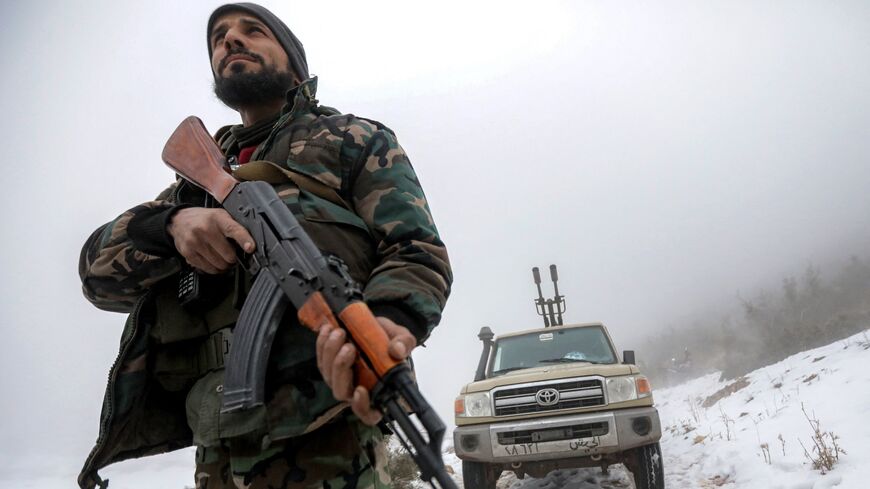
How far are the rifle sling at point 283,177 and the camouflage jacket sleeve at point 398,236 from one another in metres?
0.08

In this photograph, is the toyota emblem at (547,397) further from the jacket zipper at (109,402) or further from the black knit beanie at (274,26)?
the jacket zipper at (109,402)

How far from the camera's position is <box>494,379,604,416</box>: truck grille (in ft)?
15.1

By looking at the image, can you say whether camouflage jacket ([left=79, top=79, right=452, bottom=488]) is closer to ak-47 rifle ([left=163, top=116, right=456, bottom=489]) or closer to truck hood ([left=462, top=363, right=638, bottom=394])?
ak-47 rifle ([left=163, top=116, right=456, bottom=489])

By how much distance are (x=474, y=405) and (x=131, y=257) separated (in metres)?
3.82

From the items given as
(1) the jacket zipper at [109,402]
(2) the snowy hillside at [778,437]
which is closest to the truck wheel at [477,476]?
(2) the snowy hillside at [778,437]

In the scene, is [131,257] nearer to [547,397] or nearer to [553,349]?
[547,397]

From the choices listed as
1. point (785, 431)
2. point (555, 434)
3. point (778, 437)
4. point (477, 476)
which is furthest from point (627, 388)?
point (785, 431)

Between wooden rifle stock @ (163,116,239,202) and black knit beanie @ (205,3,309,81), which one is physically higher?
black knit beanie @ (205,3,309,81)

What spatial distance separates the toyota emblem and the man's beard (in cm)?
364

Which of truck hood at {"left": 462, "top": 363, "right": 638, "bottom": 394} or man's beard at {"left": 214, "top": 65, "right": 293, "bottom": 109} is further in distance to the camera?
truck hood at {"left": 462, "top": 363, "right": 638, "bottom": 394}

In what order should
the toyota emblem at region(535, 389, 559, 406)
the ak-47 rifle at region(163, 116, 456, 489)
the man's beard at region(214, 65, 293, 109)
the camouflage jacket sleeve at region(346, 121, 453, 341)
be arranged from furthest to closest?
the toyota emblem at region(535, 389, 559, 406) → the man's beard at region(214, 65, 293, 109) → the camouflage jacket sleeve at region(346, 121, 453, 341) → the ak-47 rifle at region(163, 116, 456, 489)

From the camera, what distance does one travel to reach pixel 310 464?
→ 4.54 ft

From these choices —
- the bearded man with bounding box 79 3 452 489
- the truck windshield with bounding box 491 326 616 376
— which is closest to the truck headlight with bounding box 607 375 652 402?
the truck windshield with bounding box 491 326 616 376

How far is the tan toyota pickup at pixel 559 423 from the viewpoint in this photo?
434cm
